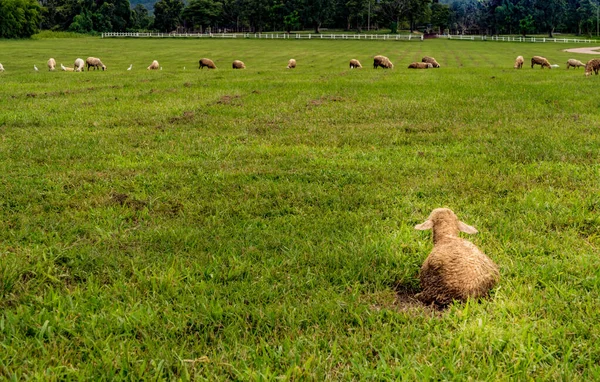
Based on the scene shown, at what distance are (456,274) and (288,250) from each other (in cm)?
148

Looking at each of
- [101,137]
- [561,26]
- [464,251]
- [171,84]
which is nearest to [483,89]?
[171,84]

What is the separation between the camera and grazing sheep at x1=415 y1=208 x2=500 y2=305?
344 cm

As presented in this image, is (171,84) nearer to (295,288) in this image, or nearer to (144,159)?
(144,159)

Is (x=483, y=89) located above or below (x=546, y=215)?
above

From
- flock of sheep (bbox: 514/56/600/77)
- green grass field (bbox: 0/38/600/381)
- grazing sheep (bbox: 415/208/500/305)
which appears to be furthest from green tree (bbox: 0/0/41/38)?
grazing sheep (bbox: 415/208/500/305)

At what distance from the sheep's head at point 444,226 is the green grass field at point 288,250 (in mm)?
176

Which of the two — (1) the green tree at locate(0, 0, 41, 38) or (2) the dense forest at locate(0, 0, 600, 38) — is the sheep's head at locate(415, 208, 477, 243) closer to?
(1) the green tree at locate(0, 0, 41, 38)

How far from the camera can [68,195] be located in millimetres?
5711

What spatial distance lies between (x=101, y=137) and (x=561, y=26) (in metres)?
122

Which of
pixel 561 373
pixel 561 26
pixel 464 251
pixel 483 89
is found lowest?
pixel 561 373

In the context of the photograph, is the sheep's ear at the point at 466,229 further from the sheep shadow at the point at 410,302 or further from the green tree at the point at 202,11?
the green tree at the point at 202,11

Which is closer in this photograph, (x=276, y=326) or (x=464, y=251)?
(x=276, y=326)

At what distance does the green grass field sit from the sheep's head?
0.58 feet

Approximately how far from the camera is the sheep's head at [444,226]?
164 inches
